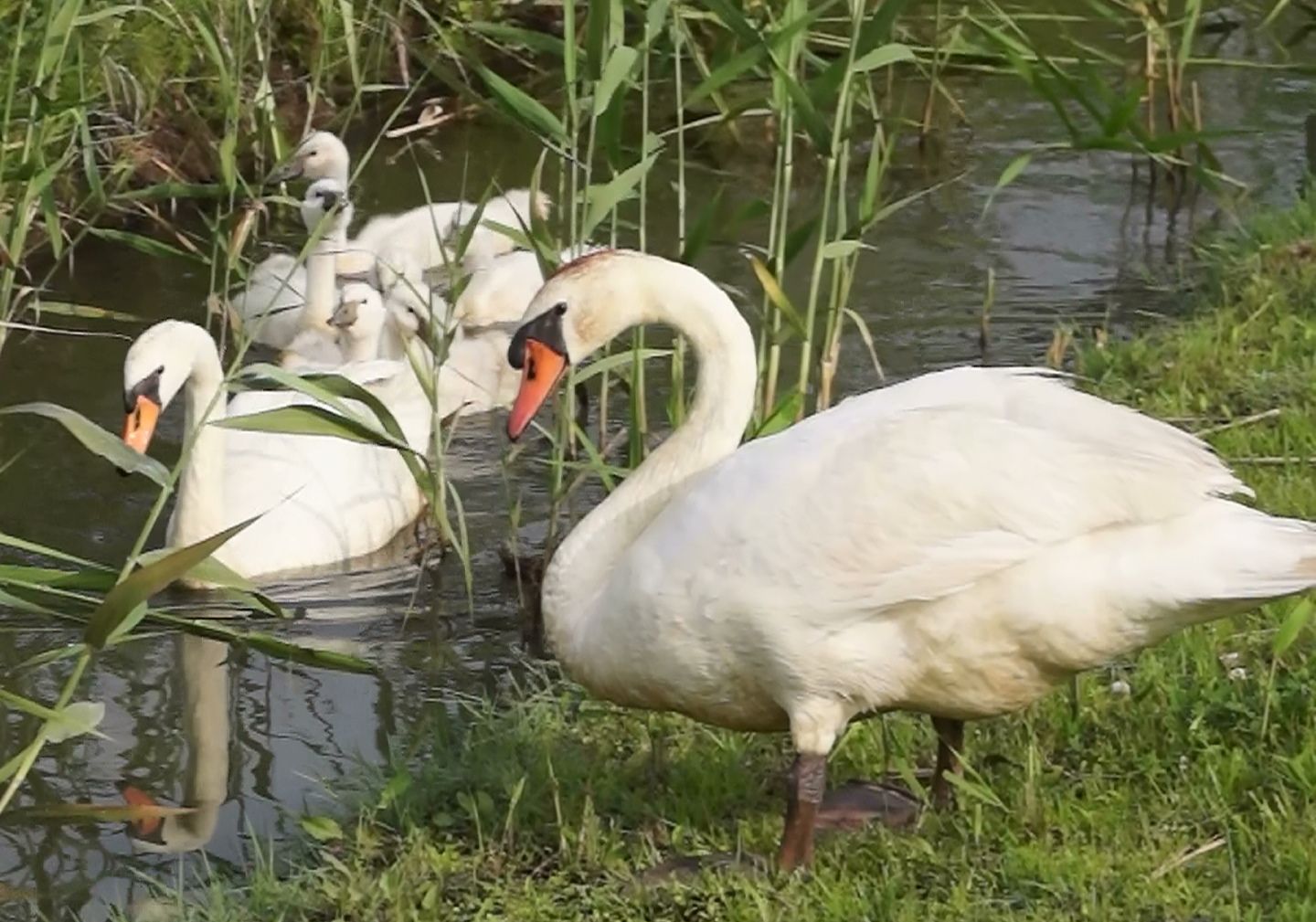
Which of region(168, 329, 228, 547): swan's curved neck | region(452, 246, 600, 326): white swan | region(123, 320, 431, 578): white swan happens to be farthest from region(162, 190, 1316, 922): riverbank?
region(452, 246, 600, 326): white swan

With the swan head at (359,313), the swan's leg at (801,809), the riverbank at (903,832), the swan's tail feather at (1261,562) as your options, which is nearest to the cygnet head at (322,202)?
the swan head at (359,313)

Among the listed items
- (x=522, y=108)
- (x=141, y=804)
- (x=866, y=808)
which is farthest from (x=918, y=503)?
(x=141, y=804)

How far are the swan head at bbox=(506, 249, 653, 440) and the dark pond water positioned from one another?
1131 mm

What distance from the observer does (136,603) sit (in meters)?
3.74

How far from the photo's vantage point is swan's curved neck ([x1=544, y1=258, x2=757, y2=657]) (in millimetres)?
4402

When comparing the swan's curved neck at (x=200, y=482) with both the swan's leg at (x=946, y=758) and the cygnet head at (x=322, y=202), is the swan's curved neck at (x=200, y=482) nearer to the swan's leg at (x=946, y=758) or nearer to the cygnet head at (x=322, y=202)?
the cygnet head at (x=322, y=202)

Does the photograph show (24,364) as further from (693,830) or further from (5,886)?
(693,830)

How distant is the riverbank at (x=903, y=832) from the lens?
12.9ft

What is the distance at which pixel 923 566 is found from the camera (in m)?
3.99

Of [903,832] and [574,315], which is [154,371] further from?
[903,832]

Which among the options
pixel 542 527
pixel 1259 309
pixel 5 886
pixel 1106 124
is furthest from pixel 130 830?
pixel 1259 309

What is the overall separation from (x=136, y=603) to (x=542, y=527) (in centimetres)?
344

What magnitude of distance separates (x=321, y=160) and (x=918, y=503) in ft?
17.7

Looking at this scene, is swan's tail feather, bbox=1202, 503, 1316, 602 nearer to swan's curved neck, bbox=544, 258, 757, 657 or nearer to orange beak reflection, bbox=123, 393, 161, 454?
swan's curved neck, bbox=544, 258, 757, 657
